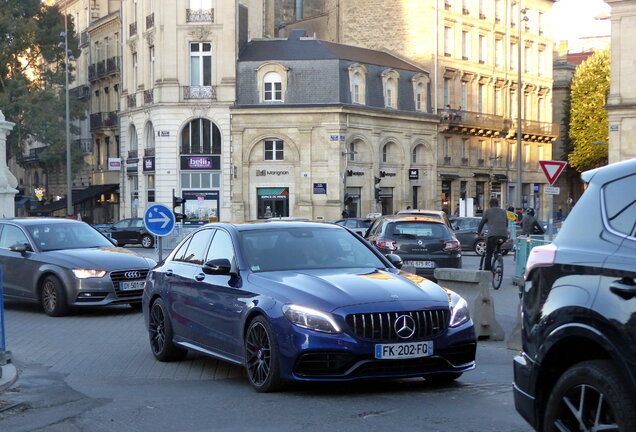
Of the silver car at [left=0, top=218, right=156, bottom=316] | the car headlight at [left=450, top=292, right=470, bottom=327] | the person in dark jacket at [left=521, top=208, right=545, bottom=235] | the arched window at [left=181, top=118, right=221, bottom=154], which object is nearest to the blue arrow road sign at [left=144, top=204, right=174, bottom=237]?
the silver car at [left=0, top=218, right=156, bottom=316]

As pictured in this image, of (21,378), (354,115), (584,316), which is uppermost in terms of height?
(354,115)

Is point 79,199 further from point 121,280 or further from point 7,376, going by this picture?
point 7,376

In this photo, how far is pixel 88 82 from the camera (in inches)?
2980

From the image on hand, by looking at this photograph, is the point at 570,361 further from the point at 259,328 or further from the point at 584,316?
the point at 259,328

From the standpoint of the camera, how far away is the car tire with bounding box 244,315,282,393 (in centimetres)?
848

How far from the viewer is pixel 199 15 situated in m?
59.5

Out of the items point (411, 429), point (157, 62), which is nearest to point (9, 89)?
point (157, 62)

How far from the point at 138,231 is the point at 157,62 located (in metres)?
14.5

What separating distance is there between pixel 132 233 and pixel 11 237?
3135 cm

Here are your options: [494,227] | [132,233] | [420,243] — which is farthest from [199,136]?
[420,243]

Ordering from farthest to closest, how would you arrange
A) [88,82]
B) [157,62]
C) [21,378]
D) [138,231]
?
[88,82]
[157,62]
[138,231]
[21,378]

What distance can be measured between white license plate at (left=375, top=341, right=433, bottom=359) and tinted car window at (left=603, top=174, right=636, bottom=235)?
133 inches

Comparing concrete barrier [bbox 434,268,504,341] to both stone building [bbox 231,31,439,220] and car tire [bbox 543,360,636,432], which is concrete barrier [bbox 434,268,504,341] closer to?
car tire [bbox 543,360,636,432]

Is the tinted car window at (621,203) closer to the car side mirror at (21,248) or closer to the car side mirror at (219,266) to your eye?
the car side mirror at (219,266)
